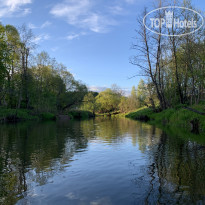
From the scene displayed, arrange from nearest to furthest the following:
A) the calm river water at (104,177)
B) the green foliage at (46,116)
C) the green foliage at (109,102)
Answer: the calm river water at (104,177) < the green foliage at (46,116) < the green foliage at (109,102)

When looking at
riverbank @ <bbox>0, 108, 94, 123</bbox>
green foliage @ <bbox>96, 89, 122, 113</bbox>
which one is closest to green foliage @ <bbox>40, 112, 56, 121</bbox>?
riverbank @ <bbox>0, 108, 94, 123</bbox>

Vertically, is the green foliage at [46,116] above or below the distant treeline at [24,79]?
below

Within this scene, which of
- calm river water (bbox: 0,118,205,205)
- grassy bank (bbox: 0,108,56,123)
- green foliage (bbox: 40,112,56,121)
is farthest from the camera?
green foliage (bbox: 40,112,56,121)

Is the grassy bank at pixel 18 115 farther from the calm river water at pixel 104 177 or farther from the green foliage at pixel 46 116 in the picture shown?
the calm river water at pixel 104 177

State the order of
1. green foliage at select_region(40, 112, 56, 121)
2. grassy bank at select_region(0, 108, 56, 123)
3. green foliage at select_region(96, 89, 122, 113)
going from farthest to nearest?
1. green foliage at select_region(96, 89, 122, 113)
2. green foliage at select_region(40, 112, 56, 121)
3. grassy bank at select_region(0, 108, 56, 123)

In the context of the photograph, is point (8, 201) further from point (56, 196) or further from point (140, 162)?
point (140, 162)

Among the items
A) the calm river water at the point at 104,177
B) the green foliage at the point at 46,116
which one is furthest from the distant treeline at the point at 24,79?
the calm river water at the point at 104,177

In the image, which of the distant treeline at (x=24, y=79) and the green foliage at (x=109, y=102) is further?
the green foliage at (x=109, y=102)

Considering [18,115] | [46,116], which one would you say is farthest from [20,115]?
[46,116]

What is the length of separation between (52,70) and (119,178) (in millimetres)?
53497

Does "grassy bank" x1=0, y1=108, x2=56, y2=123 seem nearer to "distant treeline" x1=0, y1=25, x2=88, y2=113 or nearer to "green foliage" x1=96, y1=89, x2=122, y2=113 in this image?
"distant treeline" x1=0, y1=25, x2=88, y2=113

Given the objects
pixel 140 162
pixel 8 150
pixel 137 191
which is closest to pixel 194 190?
pixel 137 191

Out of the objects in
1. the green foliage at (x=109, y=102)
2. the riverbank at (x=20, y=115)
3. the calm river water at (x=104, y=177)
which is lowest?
the calm river water at (x=104, y=177)

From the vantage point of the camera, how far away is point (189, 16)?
76.5 feet
